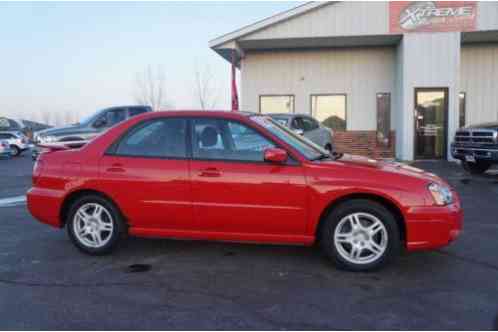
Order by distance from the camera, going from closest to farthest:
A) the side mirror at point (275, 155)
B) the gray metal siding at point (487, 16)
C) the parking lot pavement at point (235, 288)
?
the parking lot pavement at point (235, 288), the side mirror at point (275, 155), the gray metal siding at point (487, 16)

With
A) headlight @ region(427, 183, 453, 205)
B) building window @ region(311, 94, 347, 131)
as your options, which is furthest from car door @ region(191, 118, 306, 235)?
building window @ region(311, 94, 347, 131)

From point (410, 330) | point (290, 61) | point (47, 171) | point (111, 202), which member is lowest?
point (410, 330)

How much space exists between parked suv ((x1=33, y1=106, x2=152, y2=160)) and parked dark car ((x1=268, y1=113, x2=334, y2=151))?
14.9 ft

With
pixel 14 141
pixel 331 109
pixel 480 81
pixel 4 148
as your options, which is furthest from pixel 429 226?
pixel 14 141

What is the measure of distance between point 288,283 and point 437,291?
129cm

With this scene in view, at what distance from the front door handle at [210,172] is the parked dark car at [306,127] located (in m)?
6.78

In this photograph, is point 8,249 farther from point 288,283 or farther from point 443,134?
point 443,134

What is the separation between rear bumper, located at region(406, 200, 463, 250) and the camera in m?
4.18

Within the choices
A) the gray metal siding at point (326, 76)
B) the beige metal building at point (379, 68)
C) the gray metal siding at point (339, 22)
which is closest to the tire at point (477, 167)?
the beige metal building at point (379, 68)

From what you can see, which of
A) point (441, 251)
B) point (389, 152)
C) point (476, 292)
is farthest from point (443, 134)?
point (476, 292)

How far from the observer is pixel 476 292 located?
12.5ft

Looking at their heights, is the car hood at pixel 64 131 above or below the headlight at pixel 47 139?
above

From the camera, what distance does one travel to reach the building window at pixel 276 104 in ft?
56.0

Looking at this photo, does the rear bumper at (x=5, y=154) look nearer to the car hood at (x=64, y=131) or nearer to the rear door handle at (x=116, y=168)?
the car hood at (x=64, y=131)
